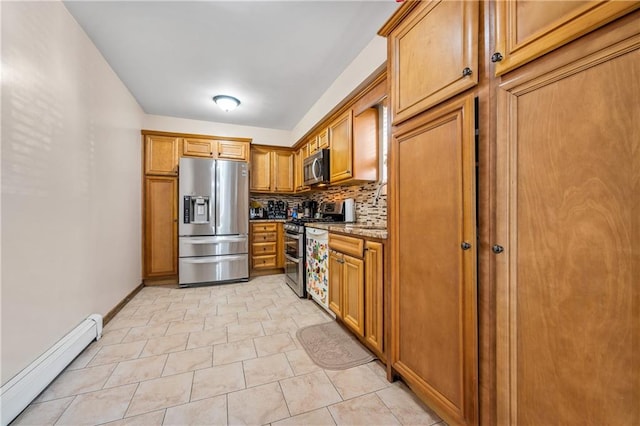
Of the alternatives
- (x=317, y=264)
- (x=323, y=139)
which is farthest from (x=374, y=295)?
(x=323, y=139)

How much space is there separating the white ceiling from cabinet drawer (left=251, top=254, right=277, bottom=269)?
236 centimetres

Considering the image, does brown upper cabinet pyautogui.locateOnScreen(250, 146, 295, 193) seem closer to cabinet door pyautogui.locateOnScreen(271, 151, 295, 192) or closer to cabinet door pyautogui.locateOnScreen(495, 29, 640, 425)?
cabinet door pyautogui.locateOnScreen(271, 151, 295, 192)

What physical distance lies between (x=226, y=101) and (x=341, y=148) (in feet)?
5.45

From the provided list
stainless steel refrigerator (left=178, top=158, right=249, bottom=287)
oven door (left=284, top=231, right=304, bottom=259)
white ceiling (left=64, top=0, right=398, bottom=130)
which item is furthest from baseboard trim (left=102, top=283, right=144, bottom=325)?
white ceiling (left=64, top=0, right=398, bottom=130)

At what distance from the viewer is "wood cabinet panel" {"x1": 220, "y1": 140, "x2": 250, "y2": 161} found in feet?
13.3

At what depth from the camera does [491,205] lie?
0.99m

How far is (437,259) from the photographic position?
1225mm

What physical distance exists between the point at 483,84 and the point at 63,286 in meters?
2.78

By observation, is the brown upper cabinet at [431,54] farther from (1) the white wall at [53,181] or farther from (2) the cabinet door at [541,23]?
(1) the white wall at [53,181]

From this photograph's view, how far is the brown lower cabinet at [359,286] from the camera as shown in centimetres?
173

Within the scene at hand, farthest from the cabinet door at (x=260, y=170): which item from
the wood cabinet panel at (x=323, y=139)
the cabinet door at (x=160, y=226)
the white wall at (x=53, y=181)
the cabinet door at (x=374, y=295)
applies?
the cabinet door at (x=374, y=295)

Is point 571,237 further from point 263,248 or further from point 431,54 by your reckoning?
point 263,248

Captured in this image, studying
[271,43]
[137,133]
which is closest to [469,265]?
[271,43]

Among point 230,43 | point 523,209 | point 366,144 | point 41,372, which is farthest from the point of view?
point 366,144
